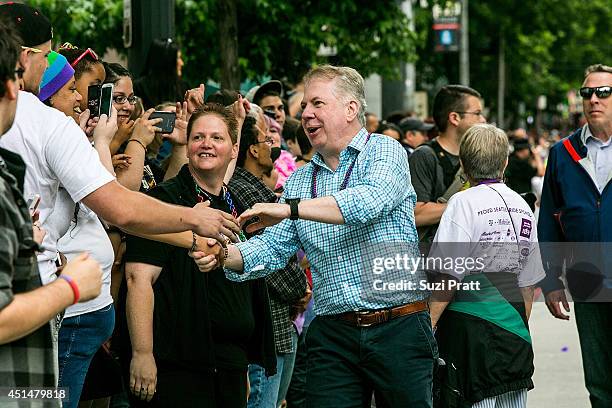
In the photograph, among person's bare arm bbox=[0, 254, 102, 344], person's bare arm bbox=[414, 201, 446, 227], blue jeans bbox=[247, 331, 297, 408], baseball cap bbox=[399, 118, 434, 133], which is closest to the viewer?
person's bare arm bbox=[0, 254, 102, 344]

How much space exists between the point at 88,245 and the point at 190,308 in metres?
0.70

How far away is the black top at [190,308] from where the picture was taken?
5785 mm

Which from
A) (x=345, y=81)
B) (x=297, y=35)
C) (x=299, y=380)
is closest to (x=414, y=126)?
(x=297, y=35)

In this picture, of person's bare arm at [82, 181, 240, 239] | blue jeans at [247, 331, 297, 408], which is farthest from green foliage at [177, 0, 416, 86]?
person's bare arm at [82, 181, 240, 239]

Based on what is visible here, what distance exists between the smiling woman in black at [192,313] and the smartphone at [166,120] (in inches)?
13.6

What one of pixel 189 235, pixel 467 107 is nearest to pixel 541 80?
pixel 467 107

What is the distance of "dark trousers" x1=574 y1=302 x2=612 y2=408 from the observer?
709cm

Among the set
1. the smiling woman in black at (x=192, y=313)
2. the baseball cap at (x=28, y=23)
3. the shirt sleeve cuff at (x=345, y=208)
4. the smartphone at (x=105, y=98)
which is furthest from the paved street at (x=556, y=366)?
→ the baseball cap at (x=28, y=23)

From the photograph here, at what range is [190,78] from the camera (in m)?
14.5

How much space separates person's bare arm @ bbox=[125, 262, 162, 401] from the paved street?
3979 millimetres

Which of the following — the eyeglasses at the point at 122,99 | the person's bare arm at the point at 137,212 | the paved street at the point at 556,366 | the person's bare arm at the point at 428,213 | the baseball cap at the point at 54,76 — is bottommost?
the paved street at the point at 556,366

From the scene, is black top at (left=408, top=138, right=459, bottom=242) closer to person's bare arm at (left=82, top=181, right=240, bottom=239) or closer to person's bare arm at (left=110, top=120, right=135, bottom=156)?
person's bare arm at (left=110, top=120, right=135, bottom=156)

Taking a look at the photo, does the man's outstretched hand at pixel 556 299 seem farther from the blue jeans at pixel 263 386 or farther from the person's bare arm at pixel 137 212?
the person's bare arm at pixel 137 212

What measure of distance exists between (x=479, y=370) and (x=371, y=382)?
1.09 metres
